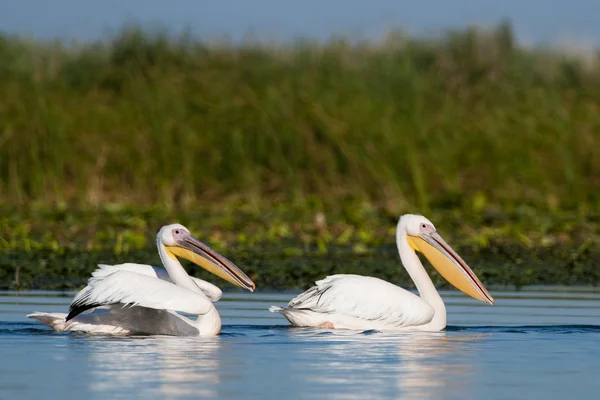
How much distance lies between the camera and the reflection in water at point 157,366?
238 inches

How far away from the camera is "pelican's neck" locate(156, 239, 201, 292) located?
335 inches

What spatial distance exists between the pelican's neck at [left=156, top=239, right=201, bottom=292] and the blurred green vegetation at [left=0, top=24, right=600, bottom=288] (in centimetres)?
354

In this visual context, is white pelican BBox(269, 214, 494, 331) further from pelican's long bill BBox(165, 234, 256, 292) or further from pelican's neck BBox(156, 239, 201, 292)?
pelican's neck BBox(156, 239, 201, 292)

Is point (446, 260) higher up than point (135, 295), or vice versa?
point (446, 260)

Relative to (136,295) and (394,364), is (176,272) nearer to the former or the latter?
(136,295)

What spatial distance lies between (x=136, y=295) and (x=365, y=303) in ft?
4.74

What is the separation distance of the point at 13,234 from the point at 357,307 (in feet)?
16.7

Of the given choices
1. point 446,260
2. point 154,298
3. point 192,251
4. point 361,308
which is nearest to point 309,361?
point 154,298

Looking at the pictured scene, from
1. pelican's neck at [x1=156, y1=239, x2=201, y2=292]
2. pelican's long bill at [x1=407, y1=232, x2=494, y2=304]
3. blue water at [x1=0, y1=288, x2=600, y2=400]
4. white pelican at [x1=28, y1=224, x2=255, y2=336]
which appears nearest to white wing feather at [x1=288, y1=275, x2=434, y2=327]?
blue water at [x1=0, y1=288, x2=600, y2=400]

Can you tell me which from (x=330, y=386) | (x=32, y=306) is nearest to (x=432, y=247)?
(x=32, y=306)

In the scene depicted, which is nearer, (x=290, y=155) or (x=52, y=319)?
(x=52, y=319)

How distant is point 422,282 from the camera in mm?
9070

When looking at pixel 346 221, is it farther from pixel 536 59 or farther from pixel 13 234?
pixel 536 59

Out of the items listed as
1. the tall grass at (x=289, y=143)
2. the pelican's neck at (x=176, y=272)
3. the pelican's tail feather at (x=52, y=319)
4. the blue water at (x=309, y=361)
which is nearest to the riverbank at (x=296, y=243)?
the tall grass at (x=289, y=143)
